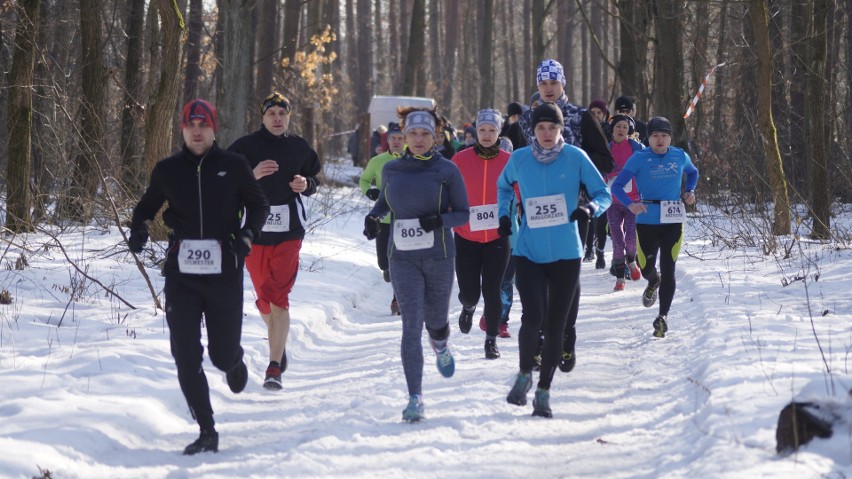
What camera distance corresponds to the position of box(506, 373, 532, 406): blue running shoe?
6.77m

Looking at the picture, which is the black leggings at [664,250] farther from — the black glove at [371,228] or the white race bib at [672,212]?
the black glove at [371,228]

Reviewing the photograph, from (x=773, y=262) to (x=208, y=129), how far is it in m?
9.10

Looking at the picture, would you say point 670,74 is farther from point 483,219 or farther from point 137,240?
point 137,240

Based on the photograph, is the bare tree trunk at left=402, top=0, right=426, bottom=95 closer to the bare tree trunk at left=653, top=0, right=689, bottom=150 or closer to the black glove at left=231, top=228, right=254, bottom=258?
the bare tree trunk at left=653, top=0, right=689, bottom=150

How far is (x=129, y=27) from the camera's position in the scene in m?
19.0

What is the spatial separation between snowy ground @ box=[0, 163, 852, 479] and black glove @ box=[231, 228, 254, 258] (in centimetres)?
111

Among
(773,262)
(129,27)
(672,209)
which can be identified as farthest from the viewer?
(129,27)

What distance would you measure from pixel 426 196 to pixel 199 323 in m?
1.66

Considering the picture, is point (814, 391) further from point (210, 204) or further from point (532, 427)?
point (210, 204)

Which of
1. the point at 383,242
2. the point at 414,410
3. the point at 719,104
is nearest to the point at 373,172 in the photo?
the point at 383,242

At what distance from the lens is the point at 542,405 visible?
6.50 metres

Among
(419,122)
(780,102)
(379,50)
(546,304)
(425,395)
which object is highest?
(379,50)

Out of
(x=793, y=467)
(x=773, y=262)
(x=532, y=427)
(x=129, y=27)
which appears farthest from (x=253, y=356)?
(x=129, y=27)

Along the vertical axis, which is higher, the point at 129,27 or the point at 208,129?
the point at 129,27
